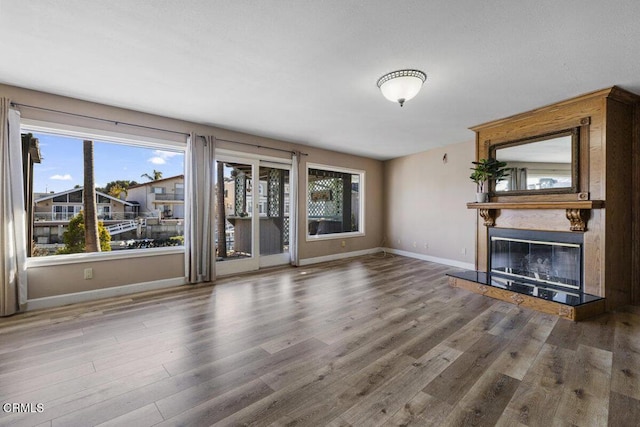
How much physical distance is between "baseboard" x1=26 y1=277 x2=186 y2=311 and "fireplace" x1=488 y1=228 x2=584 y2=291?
4.78 metres

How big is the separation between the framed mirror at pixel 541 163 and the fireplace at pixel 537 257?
1.95ft

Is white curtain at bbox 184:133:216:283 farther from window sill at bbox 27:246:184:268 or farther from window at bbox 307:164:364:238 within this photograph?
window at bbox 307:164:364:238

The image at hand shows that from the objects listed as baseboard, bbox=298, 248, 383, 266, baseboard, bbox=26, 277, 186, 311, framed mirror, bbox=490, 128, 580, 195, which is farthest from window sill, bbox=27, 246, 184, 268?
framed mirror, bbox=490, 128, 580, 195

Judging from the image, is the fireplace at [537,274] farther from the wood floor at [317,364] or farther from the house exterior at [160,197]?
the house exterior at [160,197]

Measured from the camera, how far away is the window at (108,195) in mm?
3287

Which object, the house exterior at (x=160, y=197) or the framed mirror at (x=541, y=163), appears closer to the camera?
the framed mirror at (x=541, y=163)

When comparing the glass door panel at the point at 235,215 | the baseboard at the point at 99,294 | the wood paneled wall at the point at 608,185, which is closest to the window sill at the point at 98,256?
the baseboard at the point at 99,294

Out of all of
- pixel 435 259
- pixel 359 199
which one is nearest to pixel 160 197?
pixel 359 199

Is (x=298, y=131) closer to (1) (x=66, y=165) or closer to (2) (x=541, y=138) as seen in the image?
(1) (x=66, y=165)

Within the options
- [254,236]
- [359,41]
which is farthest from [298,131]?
[359,41]

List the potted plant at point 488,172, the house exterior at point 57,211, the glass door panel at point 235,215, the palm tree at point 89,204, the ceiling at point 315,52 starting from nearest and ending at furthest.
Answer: the ceiling at point 315,52, the house exterior at point 57,211, the palm tree at point 89,204, the potted plant at point 488,172, the glass door panel at point 235,215

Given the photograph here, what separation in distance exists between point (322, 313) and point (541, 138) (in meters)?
3.65

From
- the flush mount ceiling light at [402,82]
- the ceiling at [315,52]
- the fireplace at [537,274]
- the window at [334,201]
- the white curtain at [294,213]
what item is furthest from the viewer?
the window at [334,201]

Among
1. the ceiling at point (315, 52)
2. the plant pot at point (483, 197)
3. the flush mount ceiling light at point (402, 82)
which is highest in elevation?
the ceiling at point (315, 52)
